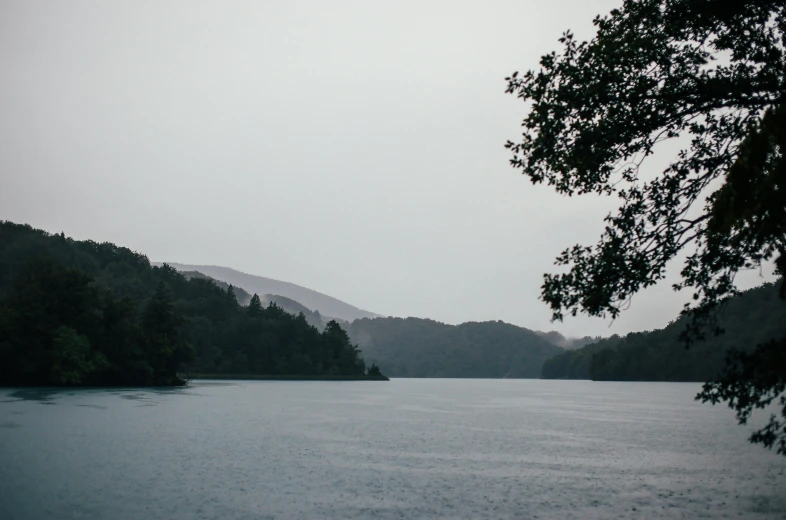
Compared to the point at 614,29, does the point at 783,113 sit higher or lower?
lower

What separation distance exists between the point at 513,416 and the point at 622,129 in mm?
52613

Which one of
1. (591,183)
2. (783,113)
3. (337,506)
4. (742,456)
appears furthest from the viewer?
(742,456)

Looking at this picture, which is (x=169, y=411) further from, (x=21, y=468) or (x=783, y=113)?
(x=783, y=113)

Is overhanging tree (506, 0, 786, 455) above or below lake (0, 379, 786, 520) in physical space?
above

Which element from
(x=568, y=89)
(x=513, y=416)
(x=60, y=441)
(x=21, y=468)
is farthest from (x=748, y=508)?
(x=513, y=416)

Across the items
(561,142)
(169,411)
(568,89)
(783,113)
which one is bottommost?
(169,411)

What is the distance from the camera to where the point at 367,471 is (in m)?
28.0

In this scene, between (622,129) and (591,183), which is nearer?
(622,129)

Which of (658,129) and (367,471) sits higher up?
(658,129)

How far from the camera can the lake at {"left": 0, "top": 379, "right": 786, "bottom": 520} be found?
2061cm

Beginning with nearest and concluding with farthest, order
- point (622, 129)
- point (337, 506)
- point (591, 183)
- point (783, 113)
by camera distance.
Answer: point (783, 113) < point (622, 129) < point (591, 183) < point (337, 506)

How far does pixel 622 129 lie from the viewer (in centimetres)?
1797

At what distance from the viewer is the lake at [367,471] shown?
20609mm

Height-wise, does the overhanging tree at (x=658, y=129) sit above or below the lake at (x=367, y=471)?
above
